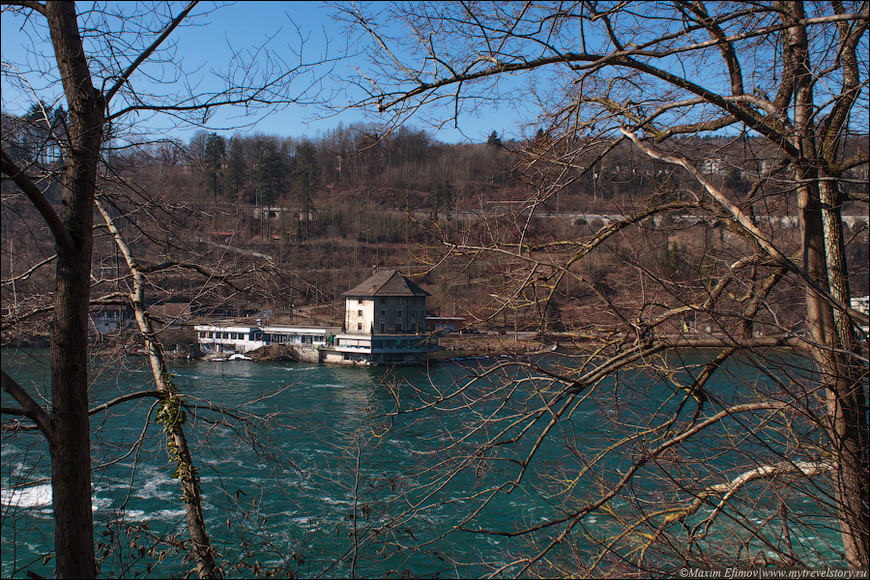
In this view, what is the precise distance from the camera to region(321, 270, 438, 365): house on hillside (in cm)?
3381

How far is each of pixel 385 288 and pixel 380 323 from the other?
220 centimetres

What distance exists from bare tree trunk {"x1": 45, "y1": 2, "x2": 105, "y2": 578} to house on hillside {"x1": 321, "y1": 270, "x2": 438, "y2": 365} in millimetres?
30612

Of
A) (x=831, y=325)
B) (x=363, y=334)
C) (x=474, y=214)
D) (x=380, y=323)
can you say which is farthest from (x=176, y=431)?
(x=380, y=323)

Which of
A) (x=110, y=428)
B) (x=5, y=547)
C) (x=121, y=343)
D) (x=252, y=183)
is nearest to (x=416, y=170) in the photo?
(x=121, y=343)

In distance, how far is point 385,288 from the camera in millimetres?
36781

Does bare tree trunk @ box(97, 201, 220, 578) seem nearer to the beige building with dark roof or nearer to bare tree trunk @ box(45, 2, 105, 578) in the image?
bare tree trunk @ box(45, 2, 105, 578)

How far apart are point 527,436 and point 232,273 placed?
9.48m

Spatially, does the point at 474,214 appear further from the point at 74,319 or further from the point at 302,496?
the point at 302,496

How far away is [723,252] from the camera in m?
3.17

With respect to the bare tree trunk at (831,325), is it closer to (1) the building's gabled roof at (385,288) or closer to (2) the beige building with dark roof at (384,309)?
(1) the building's gabled roof at (385,288)

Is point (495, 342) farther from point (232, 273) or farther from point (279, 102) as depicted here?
point (232, 273)

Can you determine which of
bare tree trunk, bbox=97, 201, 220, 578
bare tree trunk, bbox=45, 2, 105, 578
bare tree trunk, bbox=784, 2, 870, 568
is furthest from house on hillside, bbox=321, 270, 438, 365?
bare tree trunk, bbox=45, 2, 105, 578

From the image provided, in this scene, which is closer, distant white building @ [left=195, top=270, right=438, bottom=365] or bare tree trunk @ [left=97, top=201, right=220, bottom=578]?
bare tree trunk @ [left=97, top=201, right=220, bottom=578]

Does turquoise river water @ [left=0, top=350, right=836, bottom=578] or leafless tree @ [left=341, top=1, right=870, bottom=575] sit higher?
leafless tree @ [left=341, top=1, right=870, bottom=575]
